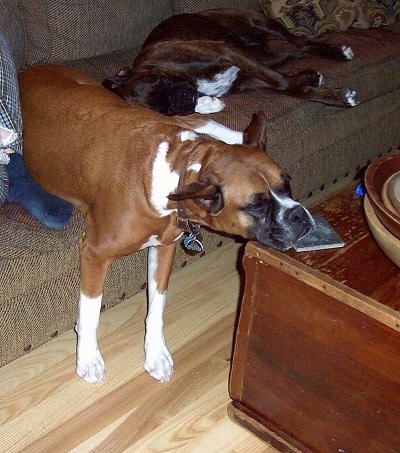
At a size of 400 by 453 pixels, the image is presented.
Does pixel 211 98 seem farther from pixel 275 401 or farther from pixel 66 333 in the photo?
pixel 275 401

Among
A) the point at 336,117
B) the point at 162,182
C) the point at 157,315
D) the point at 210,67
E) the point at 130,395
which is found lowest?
the point at 130,395

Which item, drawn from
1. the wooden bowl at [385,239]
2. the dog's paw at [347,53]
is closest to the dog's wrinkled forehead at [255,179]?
the wooden bowl at [385,239]

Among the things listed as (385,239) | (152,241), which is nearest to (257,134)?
(152,241)

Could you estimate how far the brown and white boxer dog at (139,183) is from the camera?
1677 mm

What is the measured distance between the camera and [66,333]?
2260mm

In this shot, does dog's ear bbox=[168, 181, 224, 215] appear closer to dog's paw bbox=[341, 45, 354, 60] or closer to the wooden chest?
the wooden chest

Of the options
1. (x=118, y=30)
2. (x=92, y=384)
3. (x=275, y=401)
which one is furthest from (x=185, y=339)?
(x=118, y=30)

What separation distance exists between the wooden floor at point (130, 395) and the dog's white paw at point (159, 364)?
0.03m

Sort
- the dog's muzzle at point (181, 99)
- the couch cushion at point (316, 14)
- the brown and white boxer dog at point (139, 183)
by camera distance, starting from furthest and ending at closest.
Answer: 1. the couch cushion at point (316, 14)
2. the dog's muzzle at point (181, 99)
3. the brown and white boxer dog at point (139, 183)

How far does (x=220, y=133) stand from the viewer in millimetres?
2240

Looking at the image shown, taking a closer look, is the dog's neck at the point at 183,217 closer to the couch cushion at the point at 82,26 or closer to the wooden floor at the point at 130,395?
the wooden floor at the point at 130,395

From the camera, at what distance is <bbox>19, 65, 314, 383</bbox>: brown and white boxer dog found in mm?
1677

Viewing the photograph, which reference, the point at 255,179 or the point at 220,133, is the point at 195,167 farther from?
the point at 220,133

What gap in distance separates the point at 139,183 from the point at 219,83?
1.00 m
